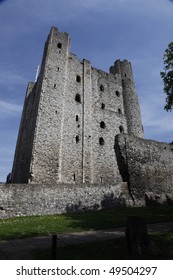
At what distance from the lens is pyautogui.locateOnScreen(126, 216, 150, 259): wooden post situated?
5.71 metres

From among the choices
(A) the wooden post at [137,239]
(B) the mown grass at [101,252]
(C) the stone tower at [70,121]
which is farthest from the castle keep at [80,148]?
(A) the wooden post at [137,239]

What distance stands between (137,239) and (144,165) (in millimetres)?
16165

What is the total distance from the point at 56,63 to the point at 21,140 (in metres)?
11.3

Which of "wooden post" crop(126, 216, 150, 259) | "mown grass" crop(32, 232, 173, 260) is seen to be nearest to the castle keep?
"mown grass" crop(32, 232, 173, 260)

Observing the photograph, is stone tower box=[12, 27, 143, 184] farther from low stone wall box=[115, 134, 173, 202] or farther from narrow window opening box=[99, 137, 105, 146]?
low stone wall box=[115, 134, 173, 202]

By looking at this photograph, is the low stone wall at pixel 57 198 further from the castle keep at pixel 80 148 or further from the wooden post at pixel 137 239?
the wooden post at pixel 137 239

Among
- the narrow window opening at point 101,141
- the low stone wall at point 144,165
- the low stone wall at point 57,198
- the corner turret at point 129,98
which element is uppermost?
the corner turret at point 129,98

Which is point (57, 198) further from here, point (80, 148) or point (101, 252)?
point (80, 148)

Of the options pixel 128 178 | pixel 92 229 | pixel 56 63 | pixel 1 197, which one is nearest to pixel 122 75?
pixel 56 63

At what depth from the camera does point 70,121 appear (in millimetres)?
28312

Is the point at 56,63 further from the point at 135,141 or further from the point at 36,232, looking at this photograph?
the point at 36,232

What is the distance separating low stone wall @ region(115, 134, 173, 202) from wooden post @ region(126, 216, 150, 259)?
13.8 m

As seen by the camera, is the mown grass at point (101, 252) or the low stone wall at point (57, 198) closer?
the mown grass at point (101, 252)

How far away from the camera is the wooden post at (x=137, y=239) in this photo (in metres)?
5.71
